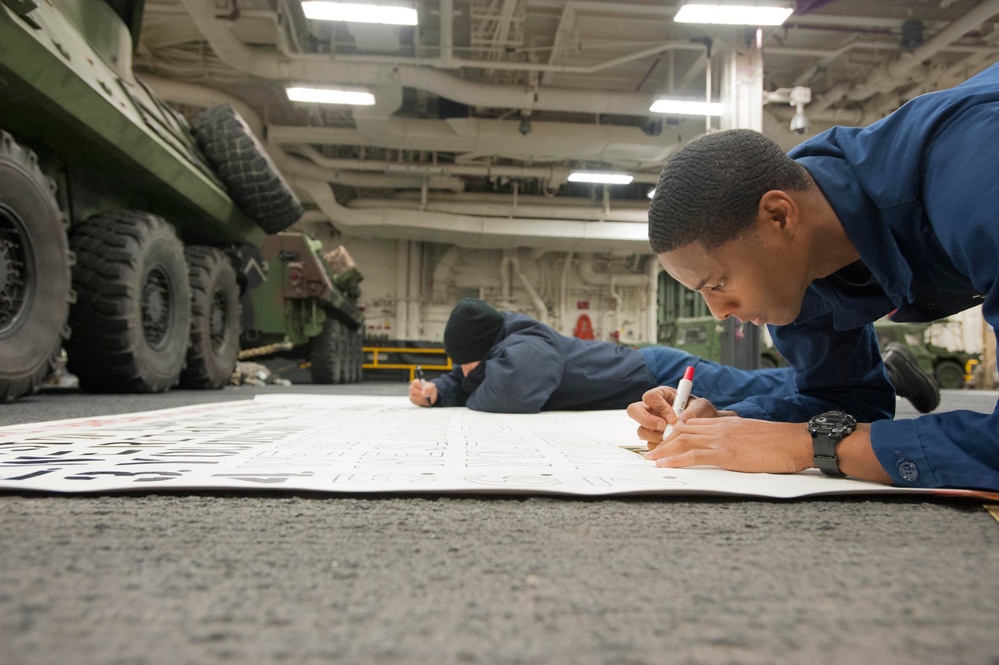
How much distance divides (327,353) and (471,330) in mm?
4701

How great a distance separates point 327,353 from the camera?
6.80 meters

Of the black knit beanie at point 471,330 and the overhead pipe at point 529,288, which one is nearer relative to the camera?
the black knit beanie at point 471,330

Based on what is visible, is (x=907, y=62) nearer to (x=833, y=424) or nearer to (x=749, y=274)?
(x=749, y=274)

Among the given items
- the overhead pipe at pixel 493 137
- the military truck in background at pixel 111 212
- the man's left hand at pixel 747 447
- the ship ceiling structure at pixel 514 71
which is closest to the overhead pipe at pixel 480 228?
the ship ceiling structure at pixel 514 71

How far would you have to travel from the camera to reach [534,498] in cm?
78

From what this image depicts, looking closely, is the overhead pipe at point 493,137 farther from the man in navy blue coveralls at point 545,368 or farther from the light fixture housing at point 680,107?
the man in navy blue coveralls at point 545,368

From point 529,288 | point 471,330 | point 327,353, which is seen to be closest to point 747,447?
point 471,330

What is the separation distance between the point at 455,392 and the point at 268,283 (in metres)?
3.35

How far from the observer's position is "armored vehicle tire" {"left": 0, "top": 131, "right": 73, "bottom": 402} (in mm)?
2121

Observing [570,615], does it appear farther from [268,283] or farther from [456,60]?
[456,60]

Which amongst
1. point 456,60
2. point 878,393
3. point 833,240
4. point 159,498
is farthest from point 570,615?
point 456,60

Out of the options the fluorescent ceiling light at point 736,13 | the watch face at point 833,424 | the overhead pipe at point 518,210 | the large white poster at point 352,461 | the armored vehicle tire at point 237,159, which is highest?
the fluorescent ceiling light at point 736,13

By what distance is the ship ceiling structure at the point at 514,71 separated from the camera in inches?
239

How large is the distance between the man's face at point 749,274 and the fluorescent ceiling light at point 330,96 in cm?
637
